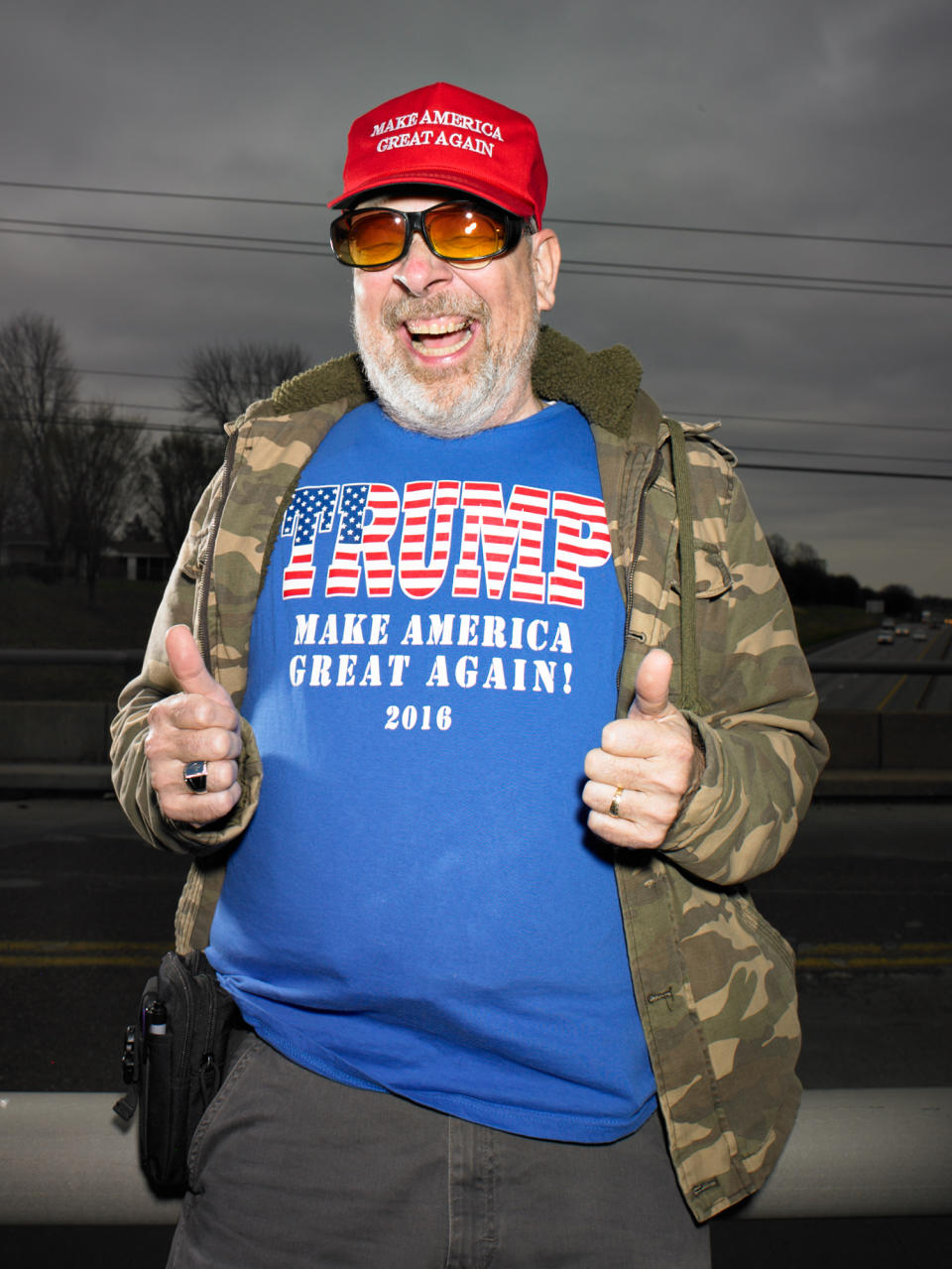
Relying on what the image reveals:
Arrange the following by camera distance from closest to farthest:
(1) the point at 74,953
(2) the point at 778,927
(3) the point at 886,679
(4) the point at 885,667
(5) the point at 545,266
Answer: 1. (5) the point at 545,266
2. (1) the point at 74,953
3. (2) the point at 778,927
4. (4) the point at 885,667
5. (3) the point at 886,679

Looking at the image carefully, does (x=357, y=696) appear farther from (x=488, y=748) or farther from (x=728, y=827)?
(x=728, y=827)

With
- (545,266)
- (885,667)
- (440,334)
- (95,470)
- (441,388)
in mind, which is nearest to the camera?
(441,388)

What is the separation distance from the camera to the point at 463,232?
6.60 feet

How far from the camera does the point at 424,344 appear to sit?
2.00 m

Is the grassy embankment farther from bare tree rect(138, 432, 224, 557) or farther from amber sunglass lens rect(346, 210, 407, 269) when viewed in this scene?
amber sunglass lens rect(346, 210, 407, 269)

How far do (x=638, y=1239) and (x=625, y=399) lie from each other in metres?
1.32

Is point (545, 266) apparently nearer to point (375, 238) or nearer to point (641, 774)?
point (375, 238)

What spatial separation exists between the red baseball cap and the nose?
0.39ft

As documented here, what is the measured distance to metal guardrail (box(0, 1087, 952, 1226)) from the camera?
1.28 m

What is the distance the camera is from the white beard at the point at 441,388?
190 cm

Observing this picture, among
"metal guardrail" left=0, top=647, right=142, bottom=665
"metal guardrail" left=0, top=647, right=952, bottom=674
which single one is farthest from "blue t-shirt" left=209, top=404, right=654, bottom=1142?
"metal guardrail" left=0, top=647, right=142, bottom=665

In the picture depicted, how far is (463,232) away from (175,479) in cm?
3792

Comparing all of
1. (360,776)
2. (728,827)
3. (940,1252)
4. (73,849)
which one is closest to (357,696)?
(360,776)

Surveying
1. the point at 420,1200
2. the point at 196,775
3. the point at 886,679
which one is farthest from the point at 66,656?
the point at 886,679
